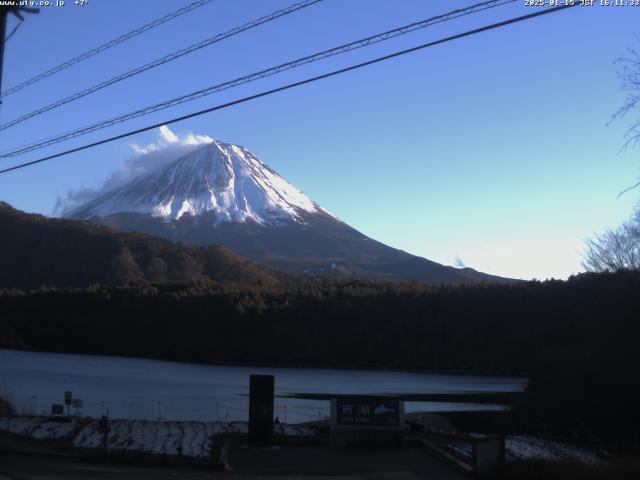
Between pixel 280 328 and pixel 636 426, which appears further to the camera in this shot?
pixel 280 328

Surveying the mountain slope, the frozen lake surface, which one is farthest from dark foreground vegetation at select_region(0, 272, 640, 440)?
the mountain slope

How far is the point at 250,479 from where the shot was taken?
15.5 m

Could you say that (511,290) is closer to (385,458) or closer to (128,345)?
(128,345)

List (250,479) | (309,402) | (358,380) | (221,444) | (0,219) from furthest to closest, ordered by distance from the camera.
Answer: (0,219), (358,380), (309,402), (221,444), (250,479)

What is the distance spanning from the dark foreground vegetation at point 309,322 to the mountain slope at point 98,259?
897 inches

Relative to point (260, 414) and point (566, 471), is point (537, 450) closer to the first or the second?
point (260, 414)

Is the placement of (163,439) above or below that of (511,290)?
below

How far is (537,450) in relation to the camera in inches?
885

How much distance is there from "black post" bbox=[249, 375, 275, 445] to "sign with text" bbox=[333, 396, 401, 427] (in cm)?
162

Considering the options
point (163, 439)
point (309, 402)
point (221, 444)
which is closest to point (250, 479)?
point (221, 444)

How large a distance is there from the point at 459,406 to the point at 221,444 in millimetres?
35303

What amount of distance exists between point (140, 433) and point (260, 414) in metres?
3.33

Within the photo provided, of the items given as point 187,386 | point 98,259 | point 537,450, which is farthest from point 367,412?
point 98,259

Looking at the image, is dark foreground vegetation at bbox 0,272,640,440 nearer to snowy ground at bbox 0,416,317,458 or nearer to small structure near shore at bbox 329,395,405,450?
snowy ground at bbox 0,416,317,458
